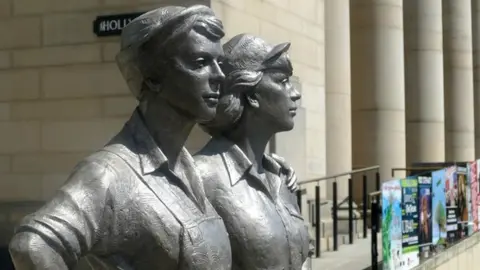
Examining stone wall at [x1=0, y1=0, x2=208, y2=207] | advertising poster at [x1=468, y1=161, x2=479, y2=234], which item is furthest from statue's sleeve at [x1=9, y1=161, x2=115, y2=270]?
advertising poster at [x1=468, y1=161, x2=479, y2=234]

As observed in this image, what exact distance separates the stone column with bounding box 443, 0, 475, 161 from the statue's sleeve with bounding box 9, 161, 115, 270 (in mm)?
19330

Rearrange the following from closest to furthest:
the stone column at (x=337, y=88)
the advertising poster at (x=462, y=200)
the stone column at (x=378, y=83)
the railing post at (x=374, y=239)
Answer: the railing post at (x=374, y=239) < the advertising poster at (x=462, y=200) < the stone column at (x=337, y=88) < the stone column at (x=378, y=83)

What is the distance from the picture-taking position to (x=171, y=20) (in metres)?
2.75

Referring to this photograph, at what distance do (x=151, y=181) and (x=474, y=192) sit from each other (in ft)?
33.6

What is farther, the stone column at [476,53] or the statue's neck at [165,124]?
the stone column at [476,53]

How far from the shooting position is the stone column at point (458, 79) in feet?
68.4

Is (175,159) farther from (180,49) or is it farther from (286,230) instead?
(286,230)

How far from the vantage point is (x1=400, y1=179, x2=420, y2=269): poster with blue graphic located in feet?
28.5

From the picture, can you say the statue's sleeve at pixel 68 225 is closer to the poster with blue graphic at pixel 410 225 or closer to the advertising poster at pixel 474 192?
the poster with blue graphic at pixel 410 225

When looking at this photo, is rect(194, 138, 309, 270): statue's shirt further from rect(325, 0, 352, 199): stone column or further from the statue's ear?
rect(325, 0, 352, 199): stone column

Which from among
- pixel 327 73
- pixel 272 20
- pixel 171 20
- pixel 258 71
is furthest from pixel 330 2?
pixel 171 20

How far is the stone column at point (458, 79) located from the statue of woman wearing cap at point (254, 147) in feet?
58.7

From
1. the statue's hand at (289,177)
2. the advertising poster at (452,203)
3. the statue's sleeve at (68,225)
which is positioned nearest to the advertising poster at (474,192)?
the advertising poster at (452,203)

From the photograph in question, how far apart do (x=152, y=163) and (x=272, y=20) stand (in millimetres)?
6185
